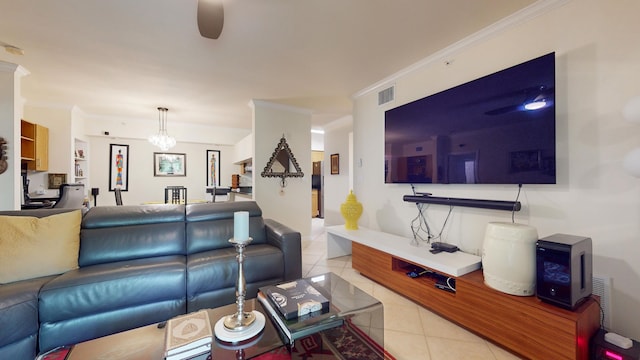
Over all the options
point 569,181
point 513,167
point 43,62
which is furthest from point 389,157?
point 43,62

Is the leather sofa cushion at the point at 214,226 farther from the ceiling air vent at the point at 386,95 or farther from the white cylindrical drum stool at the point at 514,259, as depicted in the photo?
the ceiling air vent at the point at 386,95

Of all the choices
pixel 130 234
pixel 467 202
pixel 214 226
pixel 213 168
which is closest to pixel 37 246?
pixel 130 234

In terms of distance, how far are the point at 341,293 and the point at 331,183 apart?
4.47m

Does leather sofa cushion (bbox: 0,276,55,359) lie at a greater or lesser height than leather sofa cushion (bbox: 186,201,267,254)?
lesser

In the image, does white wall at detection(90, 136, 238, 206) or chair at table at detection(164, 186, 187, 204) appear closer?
chair at table at detection(164, 186, 187, 204)

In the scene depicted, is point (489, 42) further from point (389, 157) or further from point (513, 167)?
point (389, 157)

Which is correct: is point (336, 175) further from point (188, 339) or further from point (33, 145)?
point (33, 145)

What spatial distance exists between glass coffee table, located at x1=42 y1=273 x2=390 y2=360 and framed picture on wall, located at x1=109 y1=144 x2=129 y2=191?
5.23m

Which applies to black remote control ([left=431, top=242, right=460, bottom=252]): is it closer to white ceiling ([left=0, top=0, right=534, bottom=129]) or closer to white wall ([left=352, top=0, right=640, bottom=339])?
white wall ([left=352, top=0, right=640, bottom=339])

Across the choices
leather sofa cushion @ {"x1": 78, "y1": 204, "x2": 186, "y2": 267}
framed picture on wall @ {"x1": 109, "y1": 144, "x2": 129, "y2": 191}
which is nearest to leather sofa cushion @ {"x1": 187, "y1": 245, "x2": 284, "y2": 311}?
leather sofa cushion @ {"x1": 78, "y1": 204, "x2": 186, "y2": 267}

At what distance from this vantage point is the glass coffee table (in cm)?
107

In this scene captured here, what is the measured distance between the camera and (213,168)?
6.14 m

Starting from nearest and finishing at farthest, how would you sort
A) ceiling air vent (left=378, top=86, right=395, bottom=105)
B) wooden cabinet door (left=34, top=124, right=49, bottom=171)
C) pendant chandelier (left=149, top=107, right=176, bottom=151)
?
ceiling air vent (left=378, top=86, right=395, bottom=105), wooden cabinet door (left=34, top=124, right=49, bottom=171), pendant chandelier (left=149, top=107, right=176, bottom=151)

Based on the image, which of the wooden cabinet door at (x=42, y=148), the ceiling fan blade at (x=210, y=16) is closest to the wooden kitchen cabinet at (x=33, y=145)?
the wooden cabinet door at (x=42, y=148)
